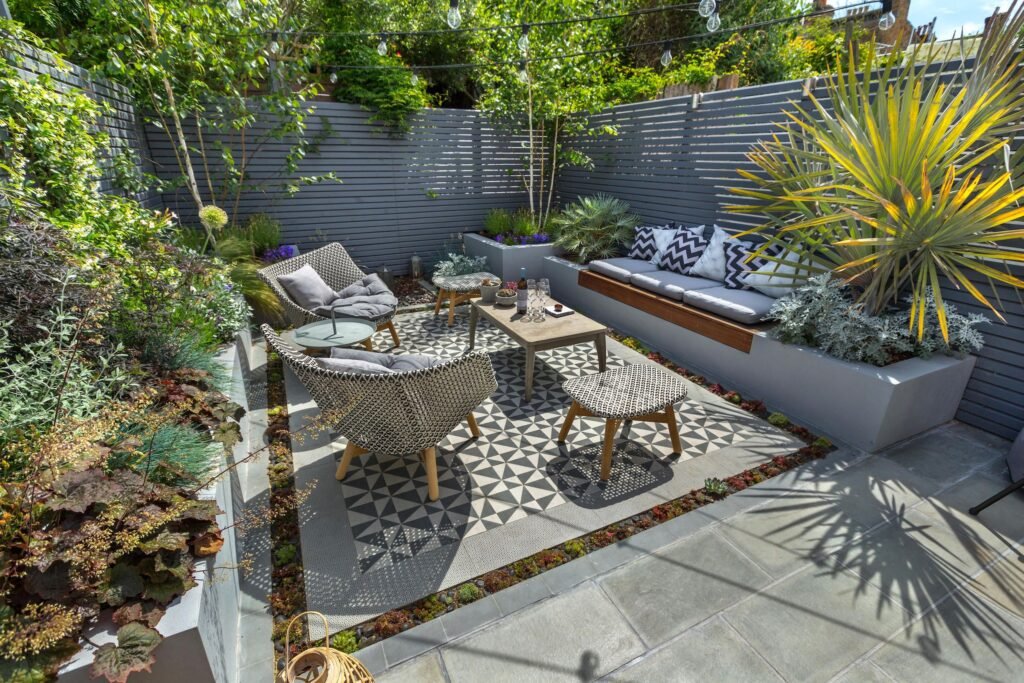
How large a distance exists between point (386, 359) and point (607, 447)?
4.46ft

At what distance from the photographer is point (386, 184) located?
6.27m

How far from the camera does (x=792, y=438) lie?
2873 millimetres

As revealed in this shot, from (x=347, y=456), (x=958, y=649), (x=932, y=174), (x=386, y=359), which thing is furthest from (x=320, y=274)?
(x=958, y=649)

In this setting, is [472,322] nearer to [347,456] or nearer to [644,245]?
[347,456]

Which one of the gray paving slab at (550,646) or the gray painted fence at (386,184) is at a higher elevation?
the gray painted fence at (386,184)

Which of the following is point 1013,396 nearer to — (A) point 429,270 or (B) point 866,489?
(B) point 866,489

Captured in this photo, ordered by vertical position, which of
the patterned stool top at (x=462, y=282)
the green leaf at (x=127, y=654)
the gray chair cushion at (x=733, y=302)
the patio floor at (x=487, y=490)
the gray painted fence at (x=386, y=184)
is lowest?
the patio floor at (x=487, y=490)

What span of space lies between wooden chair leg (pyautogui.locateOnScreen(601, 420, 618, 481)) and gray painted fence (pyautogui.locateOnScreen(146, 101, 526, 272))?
502 cm

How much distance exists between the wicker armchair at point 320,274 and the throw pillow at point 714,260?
294cm

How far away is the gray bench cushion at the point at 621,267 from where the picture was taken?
181 inches

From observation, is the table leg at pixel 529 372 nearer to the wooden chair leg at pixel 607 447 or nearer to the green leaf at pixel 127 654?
the wooden chair leg at pixel 607 447

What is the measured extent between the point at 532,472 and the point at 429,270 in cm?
472

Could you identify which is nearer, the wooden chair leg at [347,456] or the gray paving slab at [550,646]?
the gray paving slab at [550,646]

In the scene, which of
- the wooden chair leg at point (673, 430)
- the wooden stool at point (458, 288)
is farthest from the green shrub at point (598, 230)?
the wooden chair leg at point (673, 430)
